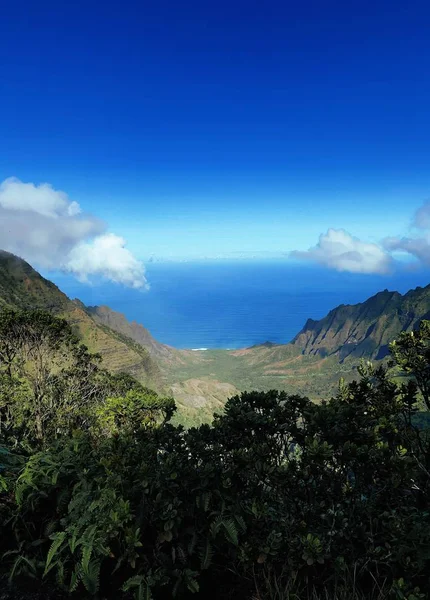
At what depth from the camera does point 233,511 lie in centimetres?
328

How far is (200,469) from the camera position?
3.64m

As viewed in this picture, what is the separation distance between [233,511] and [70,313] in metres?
132

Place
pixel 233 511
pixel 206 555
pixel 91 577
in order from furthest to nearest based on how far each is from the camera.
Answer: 1. pixel 233 511
2. pixel 206 555
3. pixel 91 577

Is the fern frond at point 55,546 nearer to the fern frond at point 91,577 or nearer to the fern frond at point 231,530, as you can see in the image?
the fern frond at point 91,577

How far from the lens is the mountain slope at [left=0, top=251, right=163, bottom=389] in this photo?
111 meters

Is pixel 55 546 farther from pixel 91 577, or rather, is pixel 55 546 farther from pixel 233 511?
pixel 233 511

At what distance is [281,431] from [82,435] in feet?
7.75

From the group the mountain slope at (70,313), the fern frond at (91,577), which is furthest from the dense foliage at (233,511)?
the mountain slope at (70,313)

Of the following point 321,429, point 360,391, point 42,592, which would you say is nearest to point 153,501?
point 42,592

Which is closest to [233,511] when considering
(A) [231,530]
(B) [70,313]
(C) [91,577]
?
(A) [231,530]

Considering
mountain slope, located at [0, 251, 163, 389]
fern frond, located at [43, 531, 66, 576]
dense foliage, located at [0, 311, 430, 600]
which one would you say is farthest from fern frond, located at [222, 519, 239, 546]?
mountain slope, located at [0, 251, 163, 389]

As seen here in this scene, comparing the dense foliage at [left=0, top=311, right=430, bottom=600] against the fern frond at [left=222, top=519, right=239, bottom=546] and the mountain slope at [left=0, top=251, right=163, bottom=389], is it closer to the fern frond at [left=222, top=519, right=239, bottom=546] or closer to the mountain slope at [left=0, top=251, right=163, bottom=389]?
the fern frond at [left=222, top=519, right=239, bottom=546]

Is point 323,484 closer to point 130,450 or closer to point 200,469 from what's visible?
point 200,469

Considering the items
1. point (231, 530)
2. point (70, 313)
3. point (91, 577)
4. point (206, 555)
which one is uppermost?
point (70, 313)
